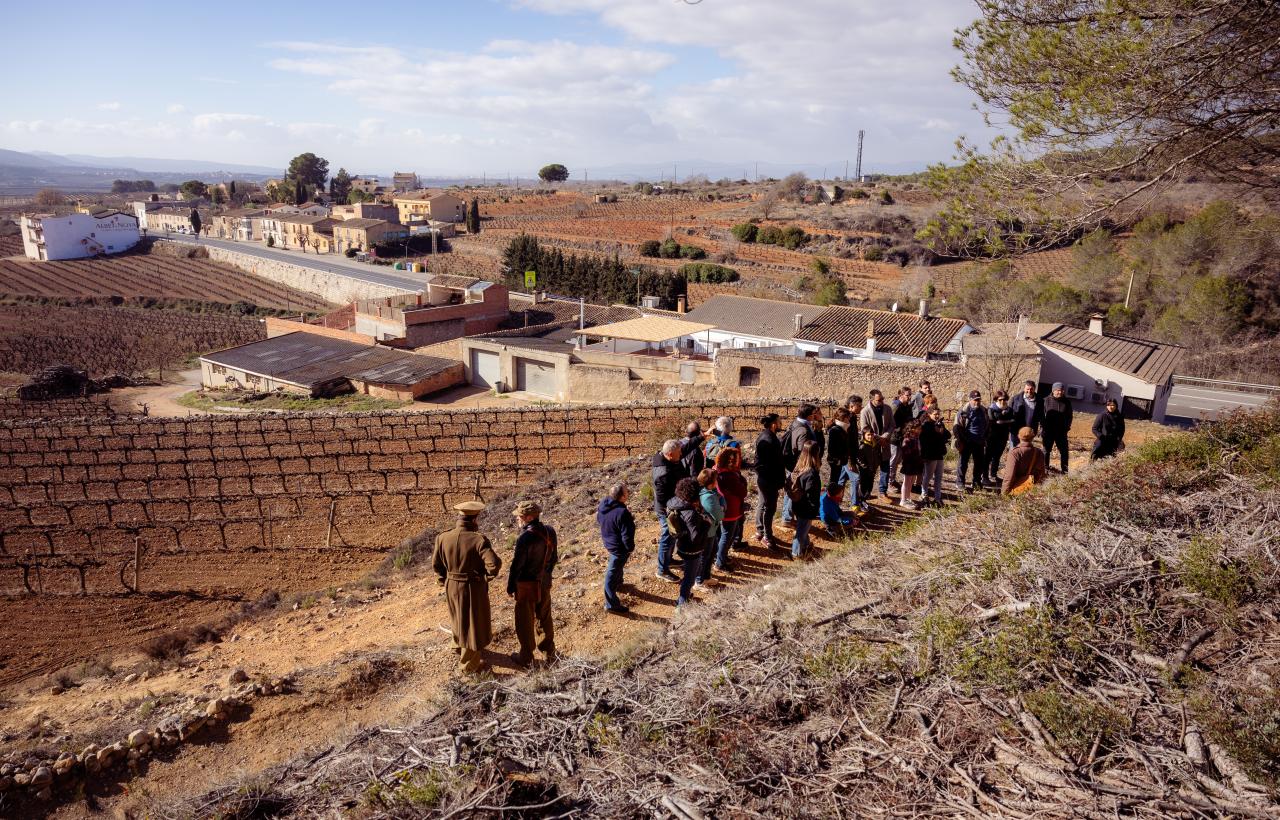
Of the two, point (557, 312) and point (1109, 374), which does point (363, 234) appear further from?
point (1109, 374)

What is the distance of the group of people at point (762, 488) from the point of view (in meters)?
6.67

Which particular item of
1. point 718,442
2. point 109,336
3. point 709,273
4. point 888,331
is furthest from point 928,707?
point 109,336

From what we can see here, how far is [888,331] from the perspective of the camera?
26156 millimetres

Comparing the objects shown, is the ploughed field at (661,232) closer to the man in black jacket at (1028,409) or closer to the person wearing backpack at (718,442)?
the man in black jacket at (1028,409)

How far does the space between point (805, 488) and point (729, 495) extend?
2.71 feet

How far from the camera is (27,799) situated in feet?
19.1

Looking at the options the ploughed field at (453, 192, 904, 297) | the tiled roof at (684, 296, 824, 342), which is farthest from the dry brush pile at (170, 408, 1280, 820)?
the ploughed field at (453, 192, 904, 297)

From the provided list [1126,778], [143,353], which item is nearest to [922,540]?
[1126,778]

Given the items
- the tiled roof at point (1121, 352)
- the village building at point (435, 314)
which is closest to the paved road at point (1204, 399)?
the tiled roof at point (1121, 352)

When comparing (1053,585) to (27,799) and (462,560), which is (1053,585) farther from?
(27,799)

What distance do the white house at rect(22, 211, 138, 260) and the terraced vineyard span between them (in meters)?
1.94

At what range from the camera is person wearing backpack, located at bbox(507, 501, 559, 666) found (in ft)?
21.6

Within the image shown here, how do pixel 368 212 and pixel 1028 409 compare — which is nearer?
pixel 1028 409

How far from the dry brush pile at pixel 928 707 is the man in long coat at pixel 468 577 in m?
1.05
